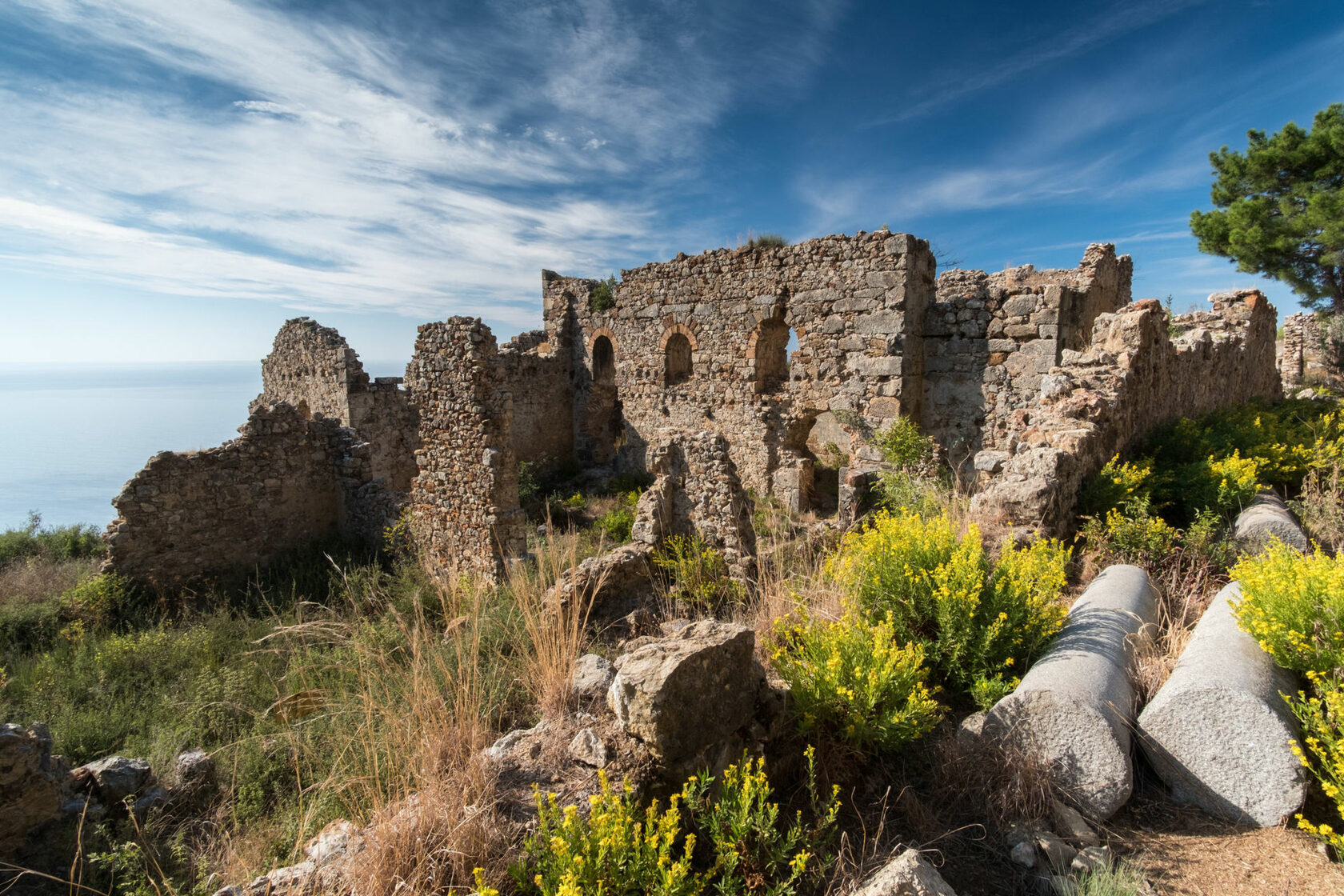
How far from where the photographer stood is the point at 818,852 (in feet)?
7.12

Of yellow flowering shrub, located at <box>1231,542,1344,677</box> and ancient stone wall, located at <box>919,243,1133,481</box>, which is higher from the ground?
ancient stone wall, located at <box>919,243,1133,481</box>

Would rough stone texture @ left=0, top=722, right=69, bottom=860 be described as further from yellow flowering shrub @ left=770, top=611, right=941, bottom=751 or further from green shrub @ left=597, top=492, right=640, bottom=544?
green shrub @ left=597, top=492, right=640, bottom=544

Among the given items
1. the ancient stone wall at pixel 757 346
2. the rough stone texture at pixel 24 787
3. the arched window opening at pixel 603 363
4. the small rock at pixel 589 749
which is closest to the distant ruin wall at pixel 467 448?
the ancient stone wall at pixel 757 346

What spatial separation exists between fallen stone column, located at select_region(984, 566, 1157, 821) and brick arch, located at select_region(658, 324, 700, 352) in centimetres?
1117

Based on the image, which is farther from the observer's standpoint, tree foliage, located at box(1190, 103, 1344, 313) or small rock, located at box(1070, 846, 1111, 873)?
tree foliage, located at box(1190, 103, 1344, 313)

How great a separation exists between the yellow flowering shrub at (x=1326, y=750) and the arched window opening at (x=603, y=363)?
48.7 feet

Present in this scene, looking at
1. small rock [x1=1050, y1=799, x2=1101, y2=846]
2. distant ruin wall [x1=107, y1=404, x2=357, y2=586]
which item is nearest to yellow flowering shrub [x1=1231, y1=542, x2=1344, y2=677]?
small rock [x1=1050, y1=799, x2=1101, y2=846]

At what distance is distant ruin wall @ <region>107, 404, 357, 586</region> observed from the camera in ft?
27.0

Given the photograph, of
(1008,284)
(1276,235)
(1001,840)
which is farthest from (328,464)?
(1276,235)

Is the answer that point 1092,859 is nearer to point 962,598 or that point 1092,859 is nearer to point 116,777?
point 962,598

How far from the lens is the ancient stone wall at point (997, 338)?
9.42 metres

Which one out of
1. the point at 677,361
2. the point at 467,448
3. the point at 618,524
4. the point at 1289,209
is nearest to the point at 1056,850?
the point at 467,448

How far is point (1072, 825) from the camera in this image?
2.33 meters

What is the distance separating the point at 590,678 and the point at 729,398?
10.3 metres
